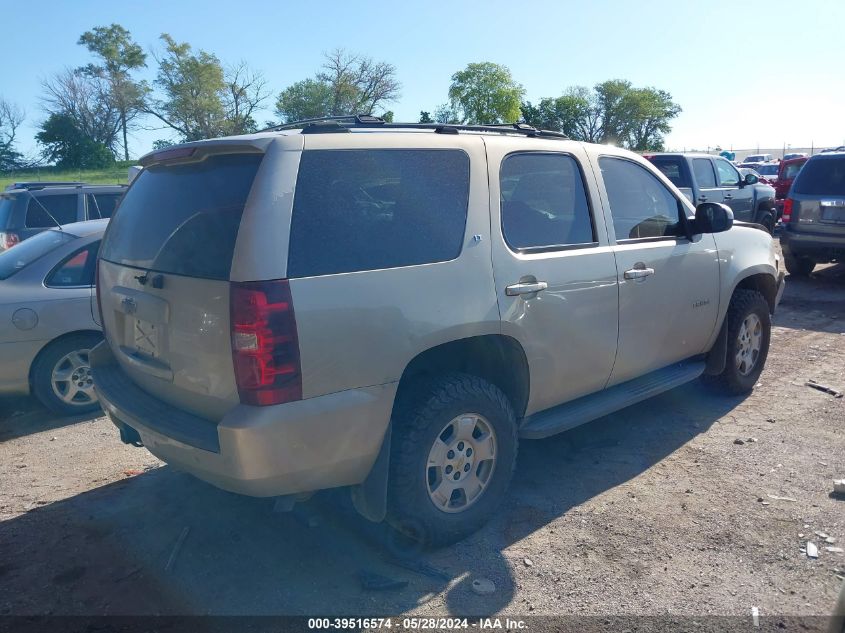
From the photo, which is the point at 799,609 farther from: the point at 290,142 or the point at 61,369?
the point at 61,369

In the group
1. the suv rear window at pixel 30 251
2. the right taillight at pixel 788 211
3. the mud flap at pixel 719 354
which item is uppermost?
the suv rear window at pixel 30 251

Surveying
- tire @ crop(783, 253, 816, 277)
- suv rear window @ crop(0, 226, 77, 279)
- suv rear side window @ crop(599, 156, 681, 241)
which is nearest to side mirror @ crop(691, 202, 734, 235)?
suv rear side window @ crop(599, 156, 681, 241)

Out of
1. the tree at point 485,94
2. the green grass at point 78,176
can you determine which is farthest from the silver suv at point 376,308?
the tree at point 485,94

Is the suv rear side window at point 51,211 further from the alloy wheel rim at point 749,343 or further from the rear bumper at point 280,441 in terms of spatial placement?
the alloy wheel rim at point 749,343

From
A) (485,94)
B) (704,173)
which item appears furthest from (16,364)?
(485,94)

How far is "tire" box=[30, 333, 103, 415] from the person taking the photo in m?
5.24

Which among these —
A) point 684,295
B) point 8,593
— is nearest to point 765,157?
point 684,295

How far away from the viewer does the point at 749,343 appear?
5.61 meters

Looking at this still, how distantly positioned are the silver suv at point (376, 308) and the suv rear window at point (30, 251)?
76.9 inches

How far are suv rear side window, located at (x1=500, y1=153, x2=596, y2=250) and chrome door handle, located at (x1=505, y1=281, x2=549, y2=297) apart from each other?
0.21 m

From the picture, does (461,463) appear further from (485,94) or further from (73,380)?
(485,94)

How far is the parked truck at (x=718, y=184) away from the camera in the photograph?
12.3 m

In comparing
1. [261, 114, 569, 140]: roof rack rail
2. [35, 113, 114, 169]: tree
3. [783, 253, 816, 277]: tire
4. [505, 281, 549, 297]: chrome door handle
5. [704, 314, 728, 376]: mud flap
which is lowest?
[783, 253, 816, 277]: tire

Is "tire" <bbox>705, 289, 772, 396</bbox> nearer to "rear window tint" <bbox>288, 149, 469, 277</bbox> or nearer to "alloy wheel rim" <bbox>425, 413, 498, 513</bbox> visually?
"alloy wheel rim" <bbox>425, 413, 498, 513</bbox>
